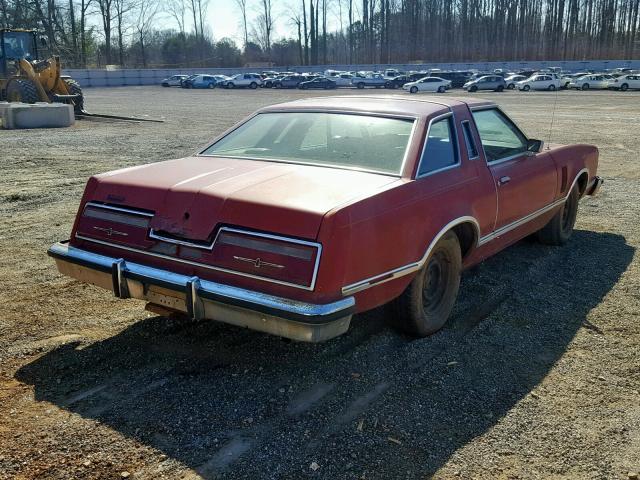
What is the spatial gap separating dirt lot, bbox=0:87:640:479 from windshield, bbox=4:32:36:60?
67.4 feet

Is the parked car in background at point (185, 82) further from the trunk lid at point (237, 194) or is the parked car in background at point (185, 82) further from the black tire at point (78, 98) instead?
the trunk lid at point (237, 194)

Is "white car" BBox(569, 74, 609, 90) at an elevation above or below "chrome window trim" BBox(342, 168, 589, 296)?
above

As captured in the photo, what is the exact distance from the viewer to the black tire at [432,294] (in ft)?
12.8

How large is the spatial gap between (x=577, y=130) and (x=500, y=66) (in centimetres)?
5007

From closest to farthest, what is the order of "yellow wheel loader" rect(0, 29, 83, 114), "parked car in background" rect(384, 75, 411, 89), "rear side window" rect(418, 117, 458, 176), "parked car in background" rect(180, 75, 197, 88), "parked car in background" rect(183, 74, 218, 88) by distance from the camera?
"rear side window" rect(418, 117, 458, 176)
"yellow wheel loader" rect(0, 29, 83, 114)
"parked car in background" rect(384, 75, 411, 89)
"parked car in background" rect(183, 74, 218, 88)
"parked car in background" rect(180, 75, 197, 88)

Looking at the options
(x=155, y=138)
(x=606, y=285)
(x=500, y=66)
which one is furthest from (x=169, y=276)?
(x=500, y=66)

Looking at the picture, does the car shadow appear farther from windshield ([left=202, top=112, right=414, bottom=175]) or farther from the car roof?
the car roof

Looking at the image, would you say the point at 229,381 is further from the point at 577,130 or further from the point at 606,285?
the point at 577,130

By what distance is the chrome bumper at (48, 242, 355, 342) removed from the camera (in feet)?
10.3

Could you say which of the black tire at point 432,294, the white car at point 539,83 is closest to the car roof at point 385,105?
the black tire at point 432,294

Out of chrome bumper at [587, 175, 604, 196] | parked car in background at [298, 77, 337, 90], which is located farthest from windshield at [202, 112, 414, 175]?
parked car in background at [298, 77, 337, 90]

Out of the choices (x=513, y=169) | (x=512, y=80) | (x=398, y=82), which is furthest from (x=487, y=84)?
(x=513, y=169)

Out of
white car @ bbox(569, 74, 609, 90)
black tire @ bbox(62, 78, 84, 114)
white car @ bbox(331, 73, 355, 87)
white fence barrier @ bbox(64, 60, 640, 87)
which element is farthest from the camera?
white fence barrier @ bbox(64, 60, 640, 87)

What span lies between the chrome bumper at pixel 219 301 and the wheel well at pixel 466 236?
1.45 meters
